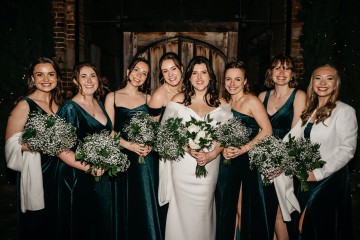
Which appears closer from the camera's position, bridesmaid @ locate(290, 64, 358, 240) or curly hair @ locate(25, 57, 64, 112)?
bridesmaid @ locate(290, 64, 358, 240)

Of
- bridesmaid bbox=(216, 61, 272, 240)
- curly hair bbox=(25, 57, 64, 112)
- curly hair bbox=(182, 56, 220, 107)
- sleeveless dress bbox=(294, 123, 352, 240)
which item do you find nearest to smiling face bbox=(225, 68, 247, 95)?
bridesmaid bbox=(216, 61, 272, 240)

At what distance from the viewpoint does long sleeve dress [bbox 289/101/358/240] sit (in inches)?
126

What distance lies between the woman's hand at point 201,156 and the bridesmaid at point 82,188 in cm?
109

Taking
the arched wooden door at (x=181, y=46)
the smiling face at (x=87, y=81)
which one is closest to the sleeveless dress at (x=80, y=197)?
the smiling face at (x=87, y=81)

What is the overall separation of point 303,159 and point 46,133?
275 cm

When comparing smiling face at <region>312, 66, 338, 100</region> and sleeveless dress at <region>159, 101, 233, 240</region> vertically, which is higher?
smiling face at <region>312, 66, 338, 100</region>

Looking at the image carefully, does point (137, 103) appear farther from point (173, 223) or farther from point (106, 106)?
point (173, 223)

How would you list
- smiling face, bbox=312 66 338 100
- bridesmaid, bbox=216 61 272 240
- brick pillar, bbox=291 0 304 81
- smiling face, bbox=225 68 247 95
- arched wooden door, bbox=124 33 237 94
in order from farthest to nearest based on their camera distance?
1. arched wooden door, bbox=124 33 237 94
2. brick pillar, bbox=291 0 304 81
3. smiling face, bbox=225 68 247 95
4. bridesmaid, bbox=216 61 272 240
5. smiling face, bbox=312 66 338 100

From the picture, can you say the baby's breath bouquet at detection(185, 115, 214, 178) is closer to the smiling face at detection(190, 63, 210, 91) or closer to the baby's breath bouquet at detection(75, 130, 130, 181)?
the smiling face at detection(190, 63, 210, 91)

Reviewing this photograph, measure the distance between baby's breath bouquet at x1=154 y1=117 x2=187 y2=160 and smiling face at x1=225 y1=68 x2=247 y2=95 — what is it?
2.98 ft

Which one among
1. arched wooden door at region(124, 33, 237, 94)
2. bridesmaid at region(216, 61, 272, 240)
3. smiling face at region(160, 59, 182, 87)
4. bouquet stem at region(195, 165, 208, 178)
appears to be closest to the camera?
bouquet stem at region(195, 165, 208, 178)

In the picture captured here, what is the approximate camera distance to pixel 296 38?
19.6 feet

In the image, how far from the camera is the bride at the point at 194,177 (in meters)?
3.52

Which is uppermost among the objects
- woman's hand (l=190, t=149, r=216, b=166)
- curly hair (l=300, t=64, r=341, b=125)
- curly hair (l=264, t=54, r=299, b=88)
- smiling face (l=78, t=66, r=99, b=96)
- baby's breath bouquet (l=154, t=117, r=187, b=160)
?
curly hair (l=264, t=54, r=299, b=88)
